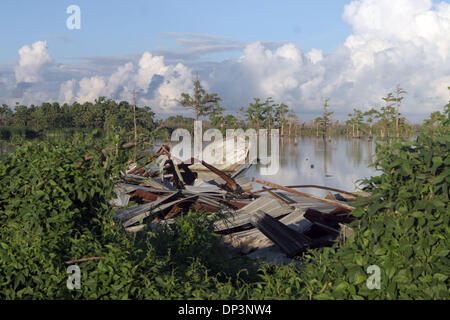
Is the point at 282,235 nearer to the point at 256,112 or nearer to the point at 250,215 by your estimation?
the point at 250,215

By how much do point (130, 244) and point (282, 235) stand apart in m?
3.20

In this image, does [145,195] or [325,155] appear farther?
[325,155]

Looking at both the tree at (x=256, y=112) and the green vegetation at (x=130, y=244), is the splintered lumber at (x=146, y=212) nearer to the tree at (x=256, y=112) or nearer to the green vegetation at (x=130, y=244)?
the green vegetation at (x=130, y=244)

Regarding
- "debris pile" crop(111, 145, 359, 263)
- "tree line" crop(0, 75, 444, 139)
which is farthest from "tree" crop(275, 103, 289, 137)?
"debris pile" crop(111, 145, 359, 263)

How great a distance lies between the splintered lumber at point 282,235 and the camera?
6088 millimetres

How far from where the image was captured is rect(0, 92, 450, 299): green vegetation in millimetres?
2713

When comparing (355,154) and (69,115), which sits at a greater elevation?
(69,115)

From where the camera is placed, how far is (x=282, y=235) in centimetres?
636

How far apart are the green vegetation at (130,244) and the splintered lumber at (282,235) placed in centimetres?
220

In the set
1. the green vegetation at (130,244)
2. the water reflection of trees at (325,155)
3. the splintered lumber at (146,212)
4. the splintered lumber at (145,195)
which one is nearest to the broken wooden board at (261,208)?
the splintered lumber at (146,212)

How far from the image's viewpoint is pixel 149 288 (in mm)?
2990

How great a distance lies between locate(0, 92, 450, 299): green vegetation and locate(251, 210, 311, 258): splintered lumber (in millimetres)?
2201

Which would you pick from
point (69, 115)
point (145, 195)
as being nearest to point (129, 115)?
point (69, 115)

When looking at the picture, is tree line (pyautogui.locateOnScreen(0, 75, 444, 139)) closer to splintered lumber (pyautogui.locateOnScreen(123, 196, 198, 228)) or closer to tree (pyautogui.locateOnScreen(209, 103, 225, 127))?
tree (pyautogui.locateOnScreen(209, 103, 225, 127))
